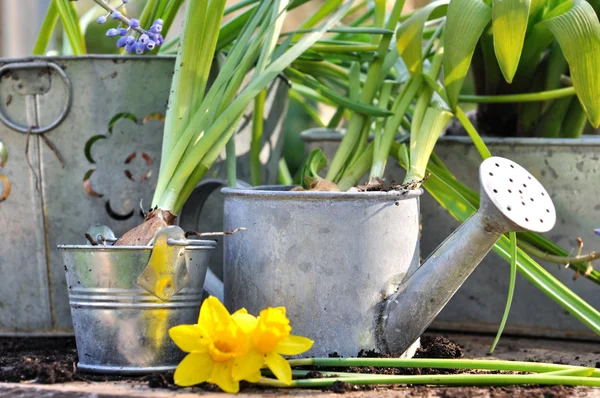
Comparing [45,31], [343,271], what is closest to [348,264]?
[343,271]

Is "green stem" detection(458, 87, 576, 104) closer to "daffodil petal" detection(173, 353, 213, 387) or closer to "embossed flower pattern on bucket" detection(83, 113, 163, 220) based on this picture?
"embossed flower pattern on bucket" detection(83, 113, 163, 220)

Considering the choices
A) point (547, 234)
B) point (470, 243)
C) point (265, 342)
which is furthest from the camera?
point (547, 234)

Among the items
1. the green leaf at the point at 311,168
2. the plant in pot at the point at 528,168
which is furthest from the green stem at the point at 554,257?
the green leaf at the point at 311,168

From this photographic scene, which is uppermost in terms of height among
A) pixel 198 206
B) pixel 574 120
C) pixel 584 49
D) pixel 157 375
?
pixel 584 49

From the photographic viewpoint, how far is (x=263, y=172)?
4.52ft

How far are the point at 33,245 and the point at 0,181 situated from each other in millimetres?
109

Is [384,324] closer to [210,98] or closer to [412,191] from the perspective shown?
[412,191]

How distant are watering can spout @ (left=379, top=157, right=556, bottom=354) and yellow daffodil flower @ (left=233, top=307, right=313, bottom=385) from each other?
7.7 inches

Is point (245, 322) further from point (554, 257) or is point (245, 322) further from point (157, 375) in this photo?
point (554, 257)

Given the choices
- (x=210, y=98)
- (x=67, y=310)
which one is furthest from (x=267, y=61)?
(x=67, y=310)

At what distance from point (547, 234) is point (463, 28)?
40cm

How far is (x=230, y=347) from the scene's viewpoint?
2.63 ft

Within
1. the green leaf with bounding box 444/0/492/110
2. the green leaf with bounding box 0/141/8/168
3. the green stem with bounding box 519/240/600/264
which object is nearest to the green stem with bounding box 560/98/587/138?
the green stem with bounding box 519/240/600/264

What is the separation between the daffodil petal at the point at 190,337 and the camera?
2.67ft
